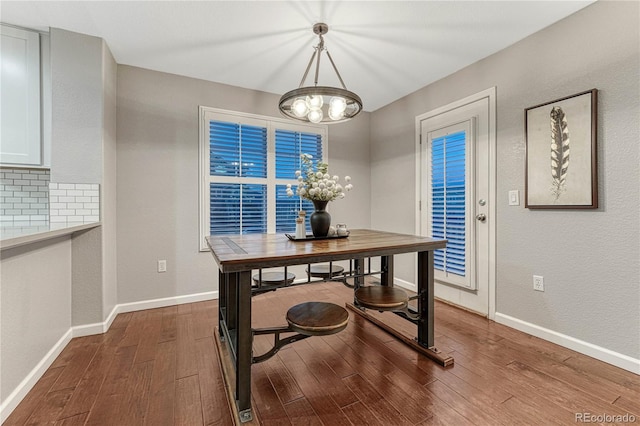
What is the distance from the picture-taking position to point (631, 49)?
6.07 ft

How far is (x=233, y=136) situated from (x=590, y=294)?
11.8 ft

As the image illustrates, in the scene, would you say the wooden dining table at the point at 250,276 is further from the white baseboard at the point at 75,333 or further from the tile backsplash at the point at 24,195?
the tile backsplash at the point at 24,195

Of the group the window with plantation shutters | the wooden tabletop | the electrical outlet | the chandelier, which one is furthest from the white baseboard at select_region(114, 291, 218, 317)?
the electrical outlet

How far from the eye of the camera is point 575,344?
211 centimetres

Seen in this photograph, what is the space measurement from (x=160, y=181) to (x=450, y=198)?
10.3 ft

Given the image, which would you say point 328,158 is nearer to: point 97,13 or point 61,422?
point 97,13

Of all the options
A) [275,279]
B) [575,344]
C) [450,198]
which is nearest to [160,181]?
[275,279]

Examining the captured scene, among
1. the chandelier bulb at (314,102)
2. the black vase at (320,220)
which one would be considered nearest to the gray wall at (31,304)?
the black vase at (320,220)

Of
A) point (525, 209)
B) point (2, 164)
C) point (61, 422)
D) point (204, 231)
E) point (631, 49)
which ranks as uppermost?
point (631, 49)

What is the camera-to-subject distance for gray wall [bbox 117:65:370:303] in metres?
2.87

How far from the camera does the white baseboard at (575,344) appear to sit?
6.10 feet

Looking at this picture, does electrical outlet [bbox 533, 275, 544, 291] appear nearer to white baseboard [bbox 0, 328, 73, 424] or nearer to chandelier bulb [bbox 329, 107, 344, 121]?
chandelier bulb [bbox 329, 107, 344, 121]

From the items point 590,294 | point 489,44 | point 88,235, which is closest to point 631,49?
point 489,44

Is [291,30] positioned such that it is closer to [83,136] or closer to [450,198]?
[83,136]
